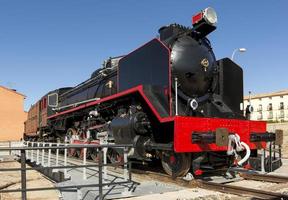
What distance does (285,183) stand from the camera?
8.66 meters

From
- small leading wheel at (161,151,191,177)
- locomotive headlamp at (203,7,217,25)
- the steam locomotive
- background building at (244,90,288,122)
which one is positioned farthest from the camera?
background building at (244,90,288,122)

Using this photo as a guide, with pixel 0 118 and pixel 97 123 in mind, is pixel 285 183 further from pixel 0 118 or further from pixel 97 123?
pixel 0 118

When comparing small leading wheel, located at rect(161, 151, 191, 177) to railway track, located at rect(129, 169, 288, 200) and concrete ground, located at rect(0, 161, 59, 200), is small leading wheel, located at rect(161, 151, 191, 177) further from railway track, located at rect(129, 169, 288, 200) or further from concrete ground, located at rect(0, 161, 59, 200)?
concrete ground, located at rect(0, 161, 59, 200)

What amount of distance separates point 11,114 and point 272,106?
51090 millimetres

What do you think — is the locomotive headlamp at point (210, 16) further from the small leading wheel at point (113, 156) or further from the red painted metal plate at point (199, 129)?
the small leading wheel at point (113, 156)

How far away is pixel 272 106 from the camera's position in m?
77.6

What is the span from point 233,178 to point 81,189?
4.24 meters

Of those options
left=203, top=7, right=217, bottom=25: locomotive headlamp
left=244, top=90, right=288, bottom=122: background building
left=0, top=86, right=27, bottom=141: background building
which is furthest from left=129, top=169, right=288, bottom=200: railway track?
left=244, top=90, right=288, bottom=122: background building

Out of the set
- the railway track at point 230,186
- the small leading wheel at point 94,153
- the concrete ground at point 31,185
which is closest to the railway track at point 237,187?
the railway track at point 230,186

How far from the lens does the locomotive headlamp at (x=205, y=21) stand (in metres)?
10.1

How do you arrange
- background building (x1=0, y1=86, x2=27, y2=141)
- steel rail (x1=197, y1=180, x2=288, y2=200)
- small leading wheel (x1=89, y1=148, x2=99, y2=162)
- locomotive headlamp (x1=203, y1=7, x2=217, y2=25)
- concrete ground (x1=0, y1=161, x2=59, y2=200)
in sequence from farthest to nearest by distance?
background building (x1=0, y1=86, x2=27, y2=141) → small leading wheel (x1=89, y1=148, x2=99, y2=162) → locomotive headlamp (x1=203, y1=7, x2=217, y2=25) → concrete ground (x1=0, y1=161, x2=59, y2=200) → steel rail (x1=197, y1=180, x2=288, y2=200)

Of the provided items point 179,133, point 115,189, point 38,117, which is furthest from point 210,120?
point 38,117

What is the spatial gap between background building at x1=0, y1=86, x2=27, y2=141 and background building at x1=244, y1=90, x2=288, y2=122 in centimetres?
4416

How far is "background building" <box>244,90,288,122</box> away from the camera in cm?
7544
